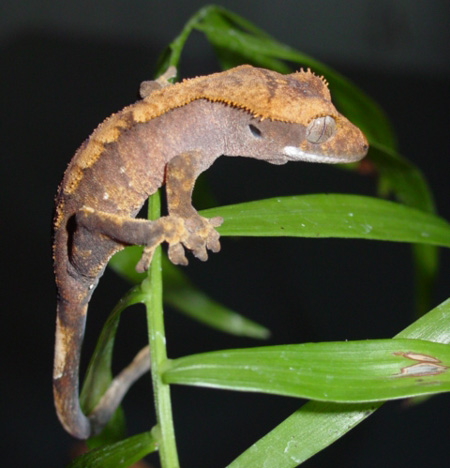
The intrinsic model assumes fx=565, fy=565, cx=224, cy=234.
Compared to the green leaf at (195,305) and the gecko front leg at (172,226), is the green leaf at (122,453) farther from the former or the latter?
the green leaf at (195,305)

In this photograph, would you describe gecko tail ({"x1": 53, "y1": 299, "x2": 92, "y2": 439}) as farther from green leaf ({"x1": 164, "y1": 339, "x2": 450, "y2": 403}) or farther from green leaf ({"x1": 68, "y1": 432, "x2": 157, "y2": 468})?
green leaf ({"x1": 164, "y1": 339, "x2": 450, "y2": 403})

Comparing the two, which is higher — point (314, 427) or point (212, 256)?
point (212, 256)

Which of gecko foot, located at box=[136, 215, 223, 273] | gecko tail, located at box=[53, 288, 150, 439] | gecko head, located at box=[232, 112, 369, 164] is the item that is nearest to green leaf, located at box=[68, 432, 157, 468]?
gecko foot, located at box=[136, 215, 223, 273]

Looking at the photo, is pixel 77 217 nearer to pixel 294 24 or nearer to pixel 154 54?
pixel 154 54

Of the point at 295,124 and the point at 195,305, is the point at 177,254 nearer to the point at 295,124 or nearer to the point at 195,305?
the point at 295,124

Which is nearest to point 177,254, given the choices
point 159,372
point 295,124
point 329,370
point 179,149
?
point 179,149

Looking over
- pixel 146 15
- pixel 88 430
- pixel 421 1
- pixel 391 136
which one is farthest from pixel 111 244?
pixel 421 1
